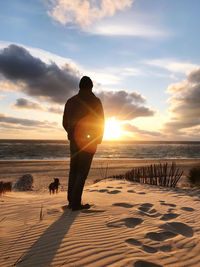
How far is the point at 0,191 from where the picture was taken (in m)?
5.40

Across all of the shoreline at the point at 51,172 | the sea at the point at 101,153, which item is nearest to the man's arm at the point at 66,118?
the shoreline at the point at 51,172

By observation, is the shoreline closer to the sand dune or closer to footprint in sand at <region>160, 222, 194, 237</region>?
the sand dune

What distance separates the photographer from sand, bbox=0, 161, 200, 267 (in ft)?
6.88

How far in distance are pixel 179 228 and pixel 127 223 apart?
82 cm

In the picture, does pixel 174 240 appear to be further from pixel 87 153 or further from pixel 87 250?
pixel 87 153

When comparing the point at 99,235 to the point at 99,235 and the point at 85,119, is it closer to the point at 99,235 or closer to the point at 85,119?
the point at 99,235

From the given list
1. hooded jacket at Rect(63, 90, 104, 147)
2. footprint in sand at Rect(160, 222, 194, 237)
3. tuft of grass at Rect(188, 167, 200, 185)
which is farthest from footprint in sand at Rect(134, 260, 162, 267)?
tuft of grass at Rect(188, 167, 200, 185)

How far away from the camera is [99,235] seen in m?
2.64

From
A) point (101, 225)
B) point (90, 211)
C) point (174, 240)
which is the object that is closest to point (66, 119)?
point (90, 211)

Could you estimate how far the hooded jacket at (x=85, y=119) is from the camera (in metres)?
3.86

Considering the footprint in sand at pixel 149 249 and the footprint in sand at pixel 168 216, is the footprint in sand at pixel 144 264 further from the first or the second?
the footprint in sand at pixel 168 216

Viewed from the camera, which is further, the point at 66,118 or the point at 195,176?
the point at 195,176

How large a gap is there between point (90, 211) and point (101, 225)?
67cm

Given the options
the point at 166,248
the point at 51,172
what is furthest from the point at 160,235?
the point at 51,172
